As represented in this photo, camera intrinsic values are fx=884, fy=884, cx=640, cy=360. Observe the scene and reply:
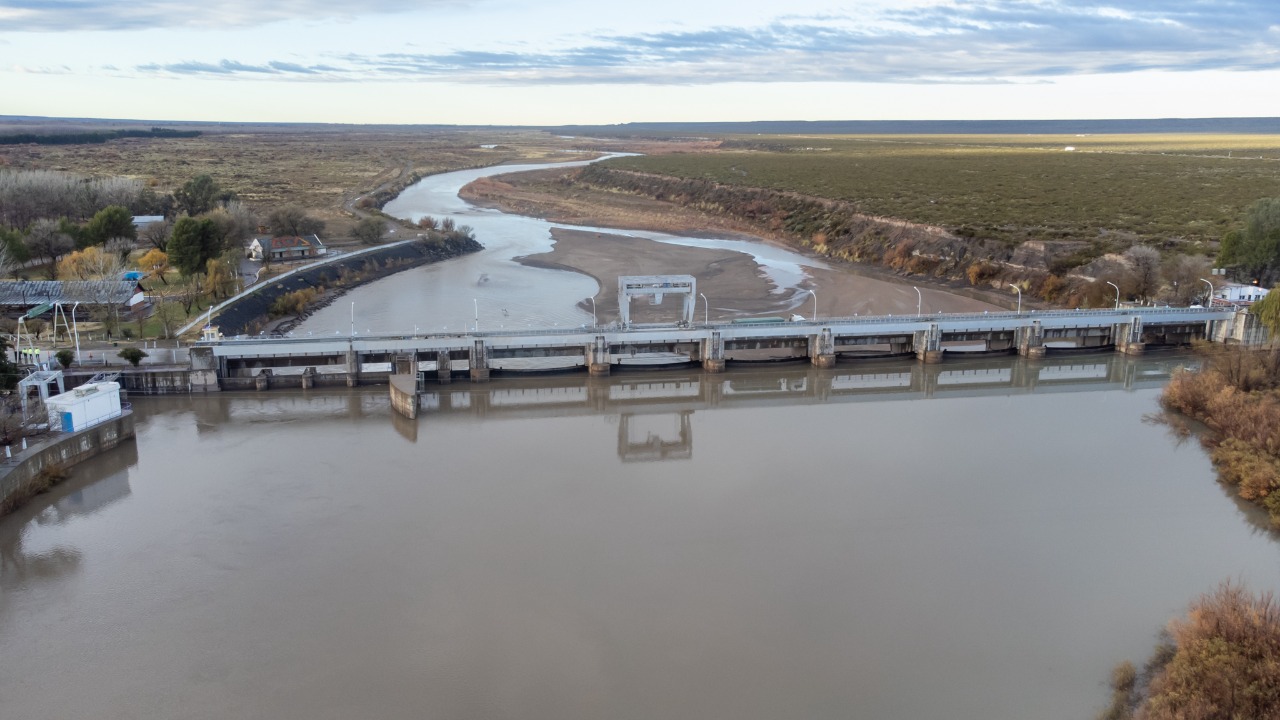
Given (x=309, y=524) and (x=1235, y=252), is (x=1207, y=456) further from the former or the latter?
(x=309, y=524)

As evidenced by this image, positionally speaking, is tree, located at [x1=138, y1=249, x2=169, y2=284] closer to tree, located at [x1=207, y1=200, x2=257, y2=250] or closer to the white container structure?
tree, located at [x1=207, y1=200, x2=257, y2=250]

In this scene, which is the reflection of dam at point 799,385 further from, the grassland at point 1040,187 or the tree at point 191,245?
the grassland at point 1040,187

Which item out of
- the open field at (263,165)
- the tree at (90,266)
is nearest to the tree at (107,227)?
the tree at (90,266)

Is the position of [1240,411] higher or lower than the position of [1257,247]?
lower

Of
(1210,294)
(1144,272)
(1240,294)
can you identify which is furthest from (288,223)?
(1240,294)

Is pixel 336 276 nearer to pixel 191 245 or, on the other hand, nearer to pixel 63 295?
pixel 191 245

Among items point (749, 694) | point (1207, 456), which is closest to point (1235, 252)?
point (1207, 456)
